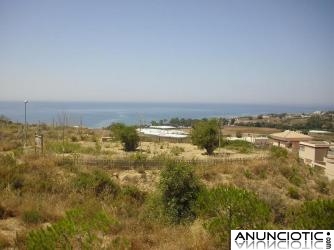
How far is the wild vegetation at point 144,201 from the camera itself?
6.19m

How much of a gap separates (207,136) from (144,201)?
787 centimetres

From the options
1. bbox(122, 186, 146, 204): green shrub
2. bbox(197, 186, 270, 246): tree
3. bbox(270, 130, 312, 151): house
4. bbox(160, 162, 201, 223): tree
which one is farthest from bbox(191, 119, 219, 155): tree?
bbox(270, 130, 312, 151): house

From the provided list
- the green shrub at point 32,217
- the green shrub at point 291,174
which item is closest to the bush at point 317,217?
the green shrub at point 32,217

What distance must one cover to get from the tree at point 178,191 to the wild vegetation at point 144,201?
27 mm

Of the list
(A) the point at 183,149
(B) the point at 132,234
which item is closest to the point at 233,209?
(B) the point at 132,234

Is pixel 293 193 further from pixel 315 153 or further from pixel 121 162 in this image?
pixel 315 153

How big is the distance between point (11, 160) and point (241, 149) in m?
12.7

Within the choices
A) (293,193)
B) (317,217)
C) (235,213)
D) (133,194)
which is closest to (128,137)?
(133,194)

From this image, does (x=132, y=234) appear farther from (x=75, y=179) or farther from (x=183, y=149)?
(x=183, y=149)

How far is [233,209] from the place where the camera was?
6.28 meters

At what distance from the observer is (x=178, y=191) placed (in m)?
10.6

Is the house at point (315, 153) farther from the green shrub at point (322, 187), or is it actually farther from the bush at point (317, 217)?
the bush at point (317, 217)

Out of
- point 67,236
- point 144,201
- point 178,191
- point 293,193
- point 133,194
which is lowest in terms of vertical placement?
point 293,193

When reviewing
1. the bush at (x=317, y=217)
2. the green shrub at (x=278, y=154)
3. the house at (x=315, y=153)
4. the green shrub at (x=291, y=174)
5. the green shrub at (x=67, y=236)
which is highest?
the bush at (x=317, y=217)
